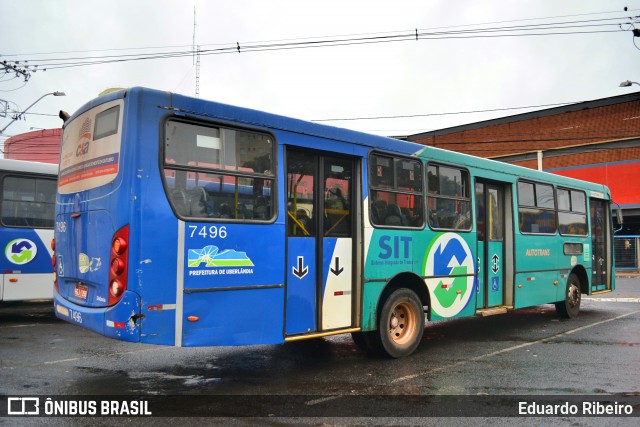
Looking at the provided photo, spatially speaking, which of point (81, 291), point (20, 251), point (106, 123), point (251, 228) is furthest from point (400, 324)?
point (20, 251)

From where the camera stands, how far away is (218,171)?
579 centimetres

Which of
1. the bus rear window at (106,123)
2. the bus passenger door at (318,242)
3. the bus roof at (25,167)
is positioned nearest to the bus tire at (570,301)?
the bus passenger door at (318,242)

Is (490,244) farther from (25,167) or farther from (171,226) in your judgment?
(25,167)

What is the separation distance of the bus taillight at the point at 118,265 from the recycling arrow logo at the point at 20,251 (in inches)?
256

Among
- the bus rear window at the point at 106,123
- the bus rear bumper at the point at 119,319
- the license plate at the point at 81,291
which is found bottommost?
the bus rear bumper at the point at 119,319

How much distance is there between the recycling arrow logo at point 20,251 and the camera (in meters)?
10.6

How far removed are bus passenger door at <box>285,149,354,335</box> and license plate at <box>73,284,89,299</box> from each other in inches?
87.2

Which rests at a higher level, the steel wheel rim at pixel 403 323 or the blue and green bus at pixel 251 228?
the blue and green bus at pixel 251 228

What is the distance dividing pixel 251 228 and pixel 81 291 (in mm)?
2000

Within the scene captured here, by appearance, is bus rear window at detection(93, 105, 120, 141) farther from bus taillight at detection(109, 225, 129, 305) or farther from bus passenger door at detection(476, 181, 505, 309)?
bus passenger door at detection(476, 181, 505, 309)

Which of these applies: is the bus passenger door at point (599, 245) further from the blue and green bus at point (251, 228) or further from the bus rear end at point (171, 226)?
the bus rear end at point (171, 226)

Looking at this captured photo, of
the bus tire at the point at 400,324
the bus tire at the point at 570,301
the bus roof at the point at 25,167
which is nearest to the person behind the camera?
the bus tire at the point at 400,324

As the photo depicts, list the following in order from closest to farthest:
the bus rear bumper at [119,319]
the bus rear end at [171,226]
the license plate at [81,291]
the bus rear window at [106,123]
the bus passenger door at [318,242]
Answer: the bus rear bumper at [119,319] < the bus rear end at [171,226] < the bus rear window at [106,123] < the license plate at [81,291] < the bus passenger door at [318,242]

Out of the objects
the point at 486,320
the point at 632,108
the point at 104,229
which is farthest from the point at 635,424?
the point at 632,108
